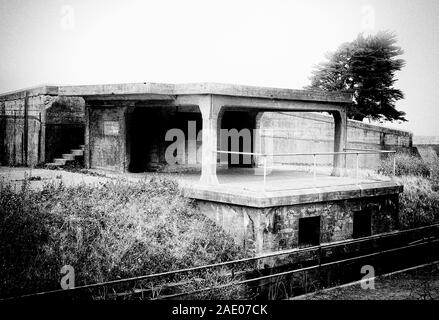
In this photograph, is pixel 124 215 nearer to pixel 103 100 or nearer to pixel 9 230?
pixel 9 230

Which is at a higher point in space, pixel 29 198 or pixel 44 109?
pixel 44 109

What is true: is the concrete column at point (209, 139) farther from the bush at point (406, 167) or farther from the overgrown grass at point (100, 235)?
the bush at point (406, 167)

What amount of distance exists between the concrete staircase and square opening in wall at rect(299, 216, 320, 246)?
10.3 metres

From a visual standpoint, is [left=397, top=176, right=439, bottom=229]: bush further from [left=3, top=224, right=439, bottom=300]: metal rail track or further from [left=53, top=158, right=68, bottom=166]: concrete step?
[left=53, top=158, right=68, bottom=166]: concrete step

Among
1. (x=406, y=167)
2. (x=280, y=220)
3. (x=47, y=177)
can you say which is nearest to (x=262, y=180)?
(x=280, y=220)

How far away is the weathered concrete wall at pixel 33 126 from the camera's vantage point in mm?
18797

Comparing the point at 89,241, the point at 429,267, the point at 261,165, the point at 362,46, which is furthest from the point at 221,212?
the point at 362,46

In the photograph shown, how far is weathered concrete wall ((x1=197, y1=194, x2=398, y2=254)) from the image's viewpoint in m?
11.6

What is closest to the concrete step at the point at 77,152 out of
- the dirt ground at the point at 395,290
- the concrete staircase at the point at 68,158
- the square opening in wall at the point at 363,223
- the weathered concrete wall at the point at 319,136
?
the concrete staircase at the point at 68,158

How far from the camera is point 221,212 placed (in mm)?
12586

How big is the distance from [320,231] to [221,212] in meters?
2.81

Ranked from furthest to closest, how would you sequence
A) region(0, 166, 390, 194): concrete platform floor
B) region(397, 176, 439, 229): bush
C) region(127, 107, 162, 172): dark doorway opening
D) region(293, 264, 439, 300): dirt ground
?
region(397, 176, 439, 229): bush → region(127, 107, 162, 172): dark doorway opening → region(0, 166, 390, 194): concrete platform floor → region(293, 264, 439, 300): dirt ground

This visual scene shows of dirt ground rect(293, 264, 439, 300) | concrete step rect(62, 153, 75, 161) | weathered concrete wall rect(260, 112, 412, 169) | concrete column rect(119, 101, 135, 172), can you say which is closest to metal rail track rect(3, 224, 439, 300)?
dirt ground rect(293, 264, 439, 300)

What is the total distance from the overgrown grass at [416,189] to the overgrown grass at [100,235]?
9.39 m
